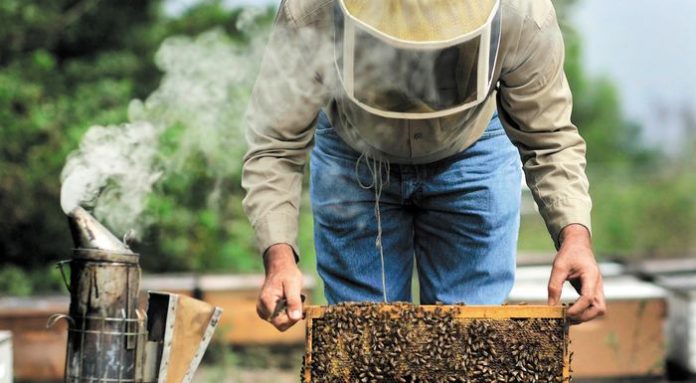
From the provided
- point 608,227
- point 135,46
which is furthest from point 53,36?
point 608,227

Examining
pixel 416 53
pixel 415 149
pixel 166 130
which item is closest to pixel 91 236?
pixel 415 149

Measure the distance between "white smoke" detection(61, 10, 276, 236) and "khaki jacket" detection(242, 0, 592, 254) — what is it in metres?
0.65

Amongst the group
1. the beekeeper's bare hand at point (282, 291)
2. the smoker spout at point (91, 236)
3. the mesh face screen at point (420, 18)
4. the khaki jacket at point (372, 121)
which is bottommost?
the beekeeper's bare hand at point (282, 291)

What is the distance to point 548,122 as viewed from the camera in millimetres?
3070

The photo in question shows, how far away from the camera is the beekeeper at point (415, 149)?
270cm

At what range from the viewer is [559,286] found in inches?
111

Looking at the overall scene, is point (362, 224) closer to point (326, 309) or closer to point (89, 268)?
point (326, 309)

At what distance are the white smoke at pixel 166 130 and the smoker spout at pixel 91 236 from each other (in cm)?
13

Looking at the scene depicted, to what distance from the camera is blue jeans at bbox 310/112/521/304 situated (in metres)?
3.28

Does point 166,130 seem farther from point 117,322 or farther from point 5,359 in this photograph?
point 117,322

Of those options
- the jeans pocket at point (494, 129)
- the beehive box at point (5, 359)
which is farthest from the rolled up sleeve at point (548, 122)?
the beehive box at point (5, 359)

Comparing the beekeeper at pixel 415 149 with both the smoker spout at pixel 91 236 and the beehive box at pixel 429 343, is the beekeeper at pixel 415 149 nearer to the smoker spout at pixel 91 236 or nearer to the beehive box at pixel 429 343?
the beehive box at pixel 429 343

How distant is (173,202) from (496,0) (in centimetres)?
435

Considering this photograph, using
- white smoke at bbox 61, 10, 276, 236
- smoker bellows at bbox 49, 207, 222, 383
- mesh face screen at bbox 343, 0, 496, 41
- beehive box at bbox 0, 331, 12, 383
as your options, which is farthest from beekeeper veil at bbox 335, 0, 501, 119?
beehive box at bbox 0, 331, 12, 383
